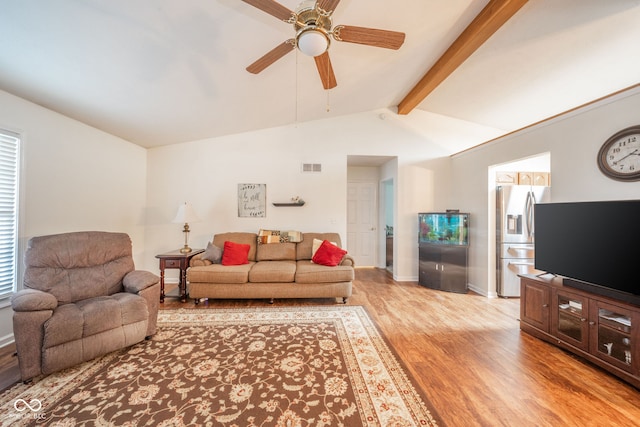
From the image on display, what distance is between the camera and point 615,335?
1.88 metres

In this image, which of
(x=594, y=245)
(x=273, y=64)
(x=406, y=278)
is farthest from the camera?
(x=406, y=278)

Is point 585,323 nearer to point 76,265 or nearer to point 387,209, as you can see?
point 387,209

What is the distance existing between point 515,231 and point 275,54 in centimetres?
399

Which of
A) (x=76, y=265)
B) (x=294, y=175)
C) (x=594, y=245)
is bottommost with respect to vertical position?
(x=76, y=265)

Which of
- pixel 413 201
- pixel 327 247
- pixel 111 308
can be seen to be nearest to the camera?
pixel 111 308

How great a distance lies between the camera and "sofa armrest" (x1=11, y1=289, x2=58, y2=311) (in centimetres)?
175

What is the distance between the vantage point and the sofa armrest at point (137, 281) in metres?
2.35

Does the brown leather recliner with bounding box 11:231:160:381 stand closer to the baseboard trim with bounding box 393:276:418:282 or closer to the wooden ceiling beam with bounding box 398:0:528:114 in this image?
the baseboard trim with bounding box 393:276:418:282

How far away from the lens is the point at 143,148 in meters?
4.23

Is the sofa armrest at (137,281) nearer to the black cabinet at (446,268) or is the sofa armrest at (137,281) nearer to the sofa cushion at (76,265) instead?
the sofa cushion at (76,265)

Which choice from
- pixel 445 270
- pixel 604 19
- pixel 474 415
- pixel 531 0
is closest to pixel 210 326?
pixel 474 415

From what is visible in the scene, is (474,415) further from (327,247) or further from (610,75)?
(610,75)

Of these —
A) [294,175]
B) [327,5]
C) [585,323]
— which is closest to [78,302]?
[327,5]

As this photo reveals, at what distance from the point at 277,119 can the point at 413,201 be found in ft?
9.56
